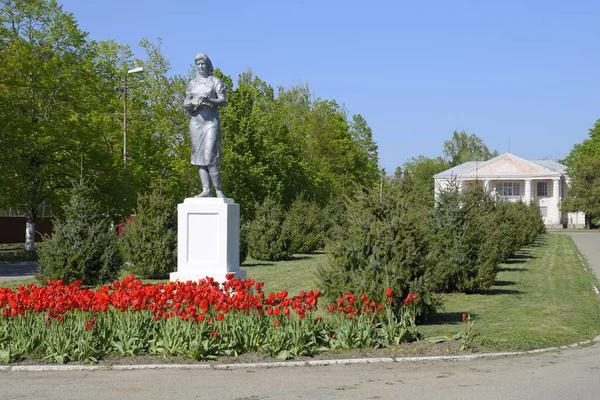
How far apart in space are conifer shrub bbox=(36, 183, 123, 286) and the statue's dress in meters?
4.59

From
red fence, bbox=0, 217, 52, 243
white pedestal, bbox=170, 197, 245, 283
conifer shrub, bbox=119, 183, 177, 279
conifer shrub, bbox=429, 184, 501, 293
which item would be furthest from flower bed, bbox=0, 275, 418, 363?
red fence, bbox=0, 217, 52, 243

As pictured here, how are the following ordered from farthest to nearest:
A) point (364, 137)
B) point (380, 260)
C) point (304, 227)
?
point (364, 137), point (304, 227), point (380, 260)

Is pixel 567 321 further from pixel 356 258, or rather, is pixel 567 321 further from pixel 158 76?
pixel 158 76

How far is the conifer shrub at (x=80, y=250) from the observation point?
17531 millimetres

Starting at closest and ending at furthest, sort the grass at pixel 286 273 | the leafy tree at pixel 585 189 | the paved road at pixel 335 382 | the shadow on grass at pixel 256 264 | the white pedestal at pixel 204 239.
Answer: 1. the paved road at pixel 335 382
2. the white pedestal at pixel 204 239
3. the grass at pixel 286 273
4. the shadow on grass at pixel 256 264
5. the leafy tree at pixel 585 189

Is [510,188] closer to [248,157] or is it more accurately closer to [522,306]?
[248,157]

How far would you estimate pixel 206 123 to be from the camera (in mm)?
14492

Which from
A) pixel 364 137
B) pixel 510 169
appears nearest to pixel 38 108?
pixel 364 137

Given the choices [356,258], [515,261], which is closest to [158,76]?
[515,261]

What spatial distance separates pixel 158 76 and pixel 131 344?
4538 cm

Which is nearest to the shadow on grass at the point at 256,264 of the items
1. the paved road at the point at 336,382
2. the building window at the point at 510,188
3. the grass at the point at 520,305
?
the grass at the point at 520,305

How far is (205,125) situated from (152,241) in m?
7.56

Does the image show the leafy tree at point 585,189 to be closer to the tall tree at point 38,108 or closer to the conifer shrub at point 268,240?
the conifer shrub at point 268,240

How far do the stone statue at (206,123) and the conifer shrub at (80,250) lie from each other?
4566mm
